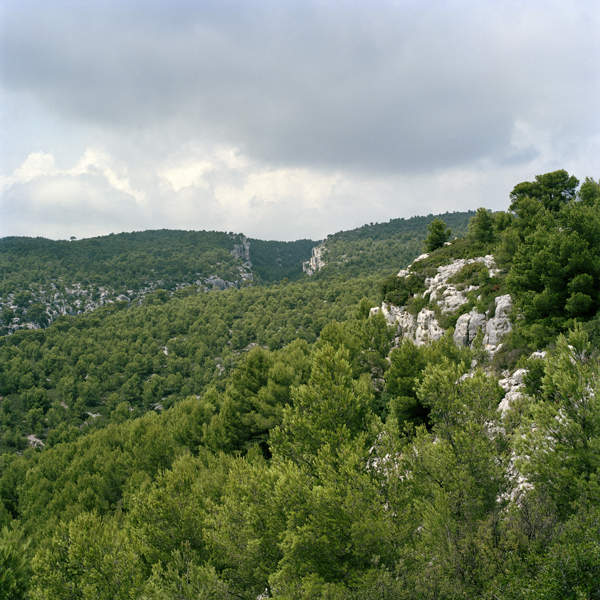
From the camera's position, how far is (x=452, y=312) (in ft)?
110

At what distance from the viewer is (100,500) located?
2956 cm

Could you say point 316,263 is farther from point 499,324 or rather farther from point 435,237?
point 499,324

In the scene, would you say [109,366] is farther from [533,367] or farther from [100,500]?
[533,367]

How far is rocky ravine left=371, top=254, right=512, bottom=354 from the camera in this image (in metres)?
26.5

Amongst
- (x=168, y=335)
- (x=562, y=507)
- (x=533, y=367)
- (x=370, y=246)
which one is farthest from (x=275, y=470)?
(x=370, y=246)

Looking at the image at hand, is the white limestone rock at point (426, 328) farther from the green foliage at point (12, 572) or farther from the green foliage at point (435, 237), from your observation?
the green foliage at point (12, 572)

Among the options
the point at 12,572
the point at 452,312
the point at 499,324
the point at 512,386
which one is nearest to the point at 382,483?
the point at 512,386

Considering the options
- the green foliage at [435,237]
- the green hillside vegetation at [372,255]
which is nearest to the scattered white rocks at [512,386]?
the green foliage at [435,237]

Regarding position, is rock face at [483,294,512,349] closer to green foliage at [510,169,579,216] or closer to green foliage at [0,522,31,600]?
green foliage at [510,169,579,216]

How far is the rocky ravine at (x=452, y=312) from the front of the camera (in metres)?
26.5

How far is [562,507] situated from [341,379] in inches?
336

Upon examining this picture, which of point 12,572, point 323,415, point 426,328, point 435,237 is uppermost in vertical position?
point 435,237

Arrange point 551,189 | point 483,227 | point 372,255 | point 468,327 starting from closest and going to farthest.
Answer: point 468,327 < point 551,189 < point 483,227 < point 372,255

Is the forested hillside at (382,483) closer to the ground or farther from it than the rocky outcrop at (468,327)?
closer to the ground
